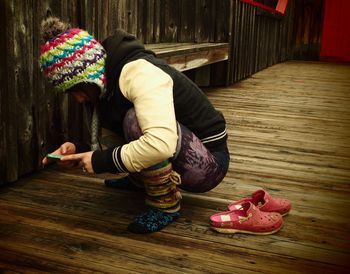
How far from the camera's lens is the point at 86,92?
1.96 m

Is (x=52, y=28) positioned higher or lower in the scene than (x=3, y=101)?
higher

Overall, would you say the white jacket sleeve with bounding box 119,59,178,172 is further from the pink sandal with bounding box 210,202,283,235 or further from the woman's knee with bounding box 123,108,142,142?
the pink sandal with bounding box 210,202,283,235

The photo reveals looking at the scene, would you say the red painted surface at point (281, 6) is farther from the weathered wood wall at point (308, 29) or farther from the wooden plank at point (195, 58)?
the wooden plank at point (195, 58)

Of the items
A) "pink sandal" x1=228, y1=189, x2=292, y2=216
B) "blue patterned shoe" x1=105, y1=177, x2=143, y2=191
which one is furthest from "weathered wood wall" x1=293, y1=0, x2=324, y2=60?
"pink sandal" x1=228, y1=189, x2=292, y2=216

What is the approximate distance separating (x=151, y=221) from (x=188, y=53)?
288 cm

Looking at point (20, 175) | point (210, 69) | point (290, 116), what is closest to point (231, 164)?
point (20, 175)

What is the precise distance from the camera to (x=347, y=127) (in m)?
4.39

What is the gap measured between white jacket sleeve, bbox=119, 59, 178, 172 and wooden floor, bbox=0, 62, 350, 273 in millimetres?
343

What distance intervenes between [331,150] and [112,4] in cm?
190

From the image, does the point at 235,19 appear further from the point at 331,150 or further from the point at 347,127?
the point at 331,150

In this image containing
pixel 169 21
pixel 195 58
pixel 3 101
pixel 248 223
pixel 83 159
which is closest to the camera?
pixel 83 159

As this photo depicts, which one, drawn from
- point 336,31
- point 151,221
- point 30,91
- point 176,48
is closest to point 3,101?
point 30,91

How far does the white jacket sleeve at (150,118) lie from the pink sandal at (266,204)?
22.4 inches

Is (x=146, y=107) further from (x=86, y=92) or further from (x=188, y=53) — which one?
(x=188, y=53)
